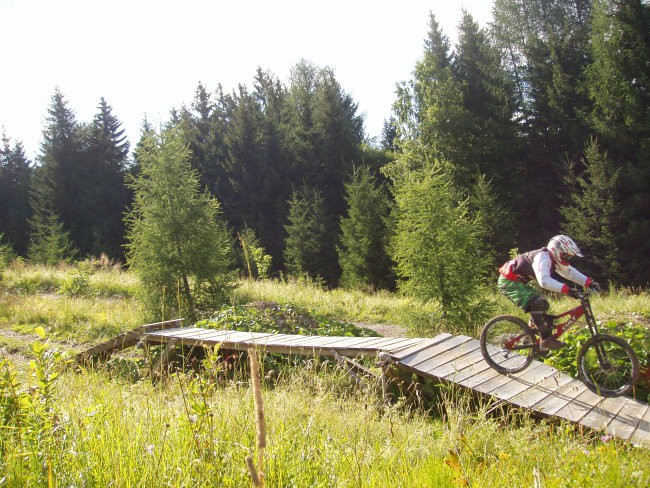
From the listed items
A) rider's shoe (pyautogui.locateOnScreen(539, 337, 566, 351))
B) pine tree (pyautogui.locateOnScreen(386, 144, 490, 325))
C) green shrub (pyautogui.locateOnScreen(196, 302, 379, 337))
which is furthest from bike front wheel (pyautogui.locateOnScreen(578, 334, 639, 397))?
green shrub (pyautogui.locateOnScreen(196, 302, 379, 337))

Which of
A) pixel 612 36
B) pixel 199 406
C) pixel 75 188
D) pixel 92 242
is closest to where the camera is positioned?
pixel 199 406

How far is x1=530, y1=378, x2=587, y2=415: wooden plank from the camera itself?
504cm

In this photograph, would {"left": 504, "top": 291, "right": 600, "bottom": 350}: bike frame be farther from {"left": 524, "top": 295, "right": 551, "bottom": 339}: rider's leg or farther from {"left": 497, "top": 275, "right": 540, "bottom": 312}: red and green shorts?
{"left": 497, "top": 275, "right": 540, "bottom": 312}: red and green shorts

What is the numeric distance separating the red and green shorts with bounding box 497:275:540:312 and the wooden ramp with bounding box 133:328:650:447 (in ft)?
2.97

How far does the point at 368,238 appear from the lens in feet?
76.4

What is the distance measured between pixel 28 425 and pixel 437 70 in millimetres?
27128

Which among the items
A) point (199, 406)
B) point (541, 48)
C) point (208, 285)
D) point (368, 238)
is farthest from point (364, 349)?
point (541, 48)

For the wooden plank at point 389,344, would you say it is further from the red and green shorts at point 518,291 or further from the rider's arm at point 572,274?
the rider's arm at point 572,274

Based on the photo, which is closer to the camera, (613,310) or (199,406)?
(199,406)

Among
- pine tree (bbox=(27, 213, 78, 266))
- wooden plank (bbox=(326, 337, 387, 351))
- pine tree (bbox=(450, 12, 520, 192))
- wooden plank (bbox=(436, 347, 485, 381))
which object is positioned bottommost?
wooden plank (bbox=(436, 347, 485, 381))

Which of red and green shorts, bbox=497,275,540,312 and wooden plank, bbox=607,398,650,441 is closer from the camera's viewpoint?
wooden plank, bbox=607,398,650,441

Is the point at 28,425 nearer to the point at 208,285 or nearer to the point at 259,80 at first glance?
the point at 208,285

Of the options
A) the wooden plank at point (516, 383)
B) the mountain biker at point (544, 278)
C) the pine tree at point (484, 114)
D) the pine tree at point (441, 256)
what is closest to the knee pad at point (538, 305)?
the mountain biker at point (544, 278)

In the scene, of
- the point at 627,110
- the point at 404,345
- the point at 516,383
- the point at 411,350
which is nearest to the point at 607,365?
the point at 516,383
